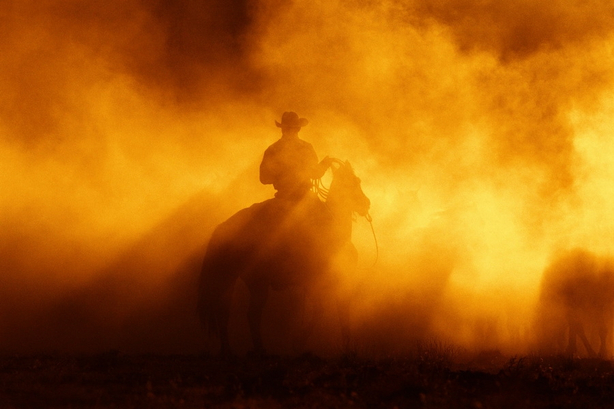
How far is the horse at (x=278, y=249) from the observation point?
14.6m

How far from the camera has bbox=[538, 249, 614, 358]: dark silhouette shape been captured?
16969 millimetres

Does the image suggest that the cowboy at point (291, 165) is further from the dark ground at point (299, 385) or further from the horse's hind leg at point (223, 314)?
the dark ground at point (299, 385)

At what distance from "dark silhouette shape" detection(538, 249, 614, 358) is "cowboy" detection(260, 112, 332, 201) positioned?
17.5ft

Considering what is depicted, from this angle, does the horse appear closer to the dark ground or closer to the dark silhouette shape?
the dark ground

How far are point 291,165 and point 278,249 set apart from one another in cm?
144

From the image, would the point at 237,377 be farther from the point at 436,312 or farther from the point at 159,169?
the point at 159,169

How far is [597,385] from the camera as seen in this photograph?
402 inches

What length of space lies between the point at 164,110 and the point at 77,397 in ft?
47.3

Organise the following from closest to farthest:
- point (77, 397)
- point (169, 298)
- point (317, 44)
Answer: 1. point (77, 397)
2. point (169, 298)
3. point (317, 44)

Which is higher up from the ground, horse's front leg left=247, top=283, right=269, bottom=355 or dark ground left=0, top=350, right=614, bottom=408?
horse's front leg left=247, top=283, right=269, bottom=355

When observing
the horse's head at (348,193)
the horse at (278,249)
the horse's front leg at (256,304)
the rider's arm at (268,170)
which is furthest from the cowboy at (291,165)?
the horse's front leg at (256,304)

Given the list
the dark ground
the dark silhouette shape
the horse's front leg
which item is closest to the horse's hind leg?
the horse's front leg

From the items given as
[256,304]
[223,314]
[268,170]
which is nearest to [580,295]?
[256,304]

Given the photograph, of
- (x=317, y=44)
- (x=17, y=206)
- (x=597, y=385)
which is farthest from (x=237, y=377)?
(x=317, y=44)
